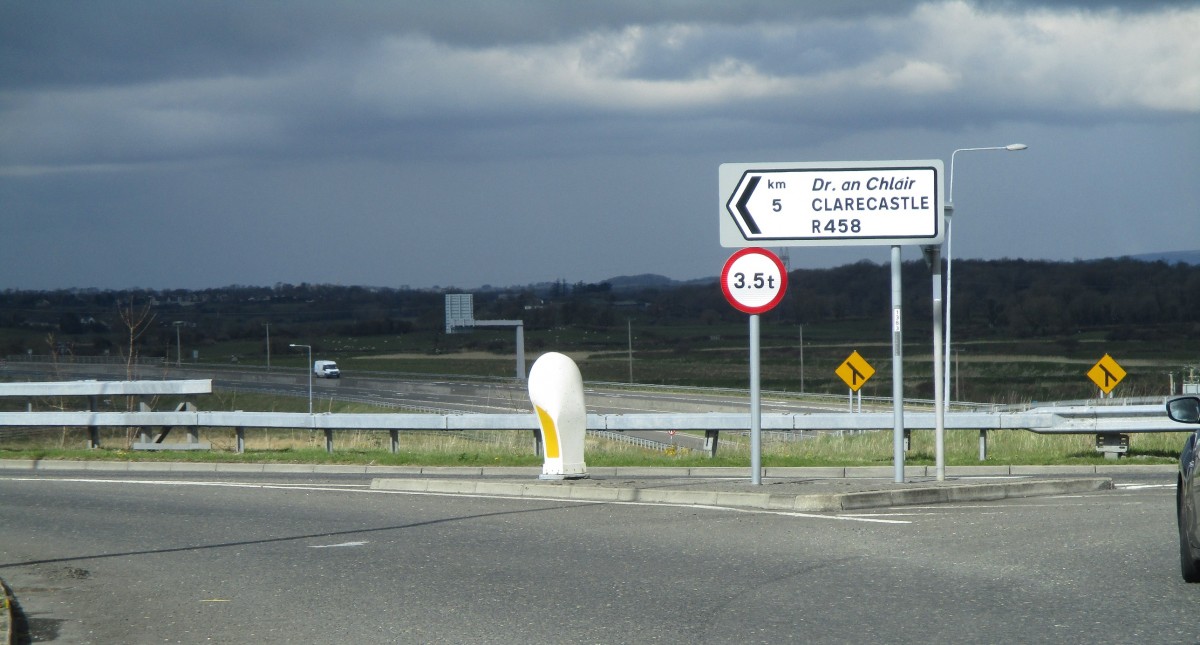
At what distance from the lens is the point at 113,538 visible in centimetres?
1124

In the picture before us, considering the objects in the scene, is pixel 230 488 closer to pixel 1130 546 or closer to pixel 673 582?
pixel 673 582

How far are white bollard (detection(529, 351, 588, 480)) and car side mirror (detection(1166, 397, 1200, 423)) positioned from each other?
731cm

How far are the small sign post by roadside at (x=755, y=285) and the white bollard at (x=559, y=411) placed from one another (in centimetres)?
197

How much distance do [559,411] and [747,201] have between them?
3.22 m

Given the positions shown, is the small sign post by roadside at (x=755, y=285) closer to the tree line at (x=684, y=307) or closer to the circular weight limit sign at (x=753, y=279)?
the circular weight limit sign at (x=753, y=279)

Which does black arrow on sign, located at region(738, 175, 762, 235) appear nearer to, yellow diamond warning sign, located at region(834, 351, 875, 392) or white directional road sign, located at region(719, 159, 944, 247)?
white directional road sign, located at region(719, 159, 944, 247)

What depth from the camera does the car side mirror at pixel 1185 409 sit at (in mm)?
7645

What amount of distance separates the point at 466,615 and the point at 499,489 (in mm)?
6981

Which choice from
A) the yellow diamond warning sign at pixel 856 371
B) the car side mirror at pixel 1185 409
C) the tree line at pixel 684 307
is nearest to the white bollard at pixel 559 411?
the car side mirror at pixel 1185 409

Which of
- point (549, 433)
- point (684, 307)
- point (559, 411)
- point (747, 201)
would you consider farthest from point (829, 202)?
point (684, 307)

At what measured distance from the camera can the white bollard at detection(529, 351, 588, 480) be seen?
46.2ft

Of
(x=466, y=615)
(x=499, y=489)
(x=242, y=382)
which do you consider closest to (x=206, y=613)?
(x=466, y=615)

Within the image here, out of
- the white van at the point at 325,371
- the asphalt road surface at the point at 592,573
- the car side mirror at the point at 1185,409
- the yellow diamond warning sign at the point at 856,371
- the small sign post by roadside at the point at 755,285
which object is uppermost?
the small sign post by roadside at the point at 755,285

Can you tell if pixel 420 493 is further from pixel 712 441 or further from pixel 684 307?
pixel 684 307
